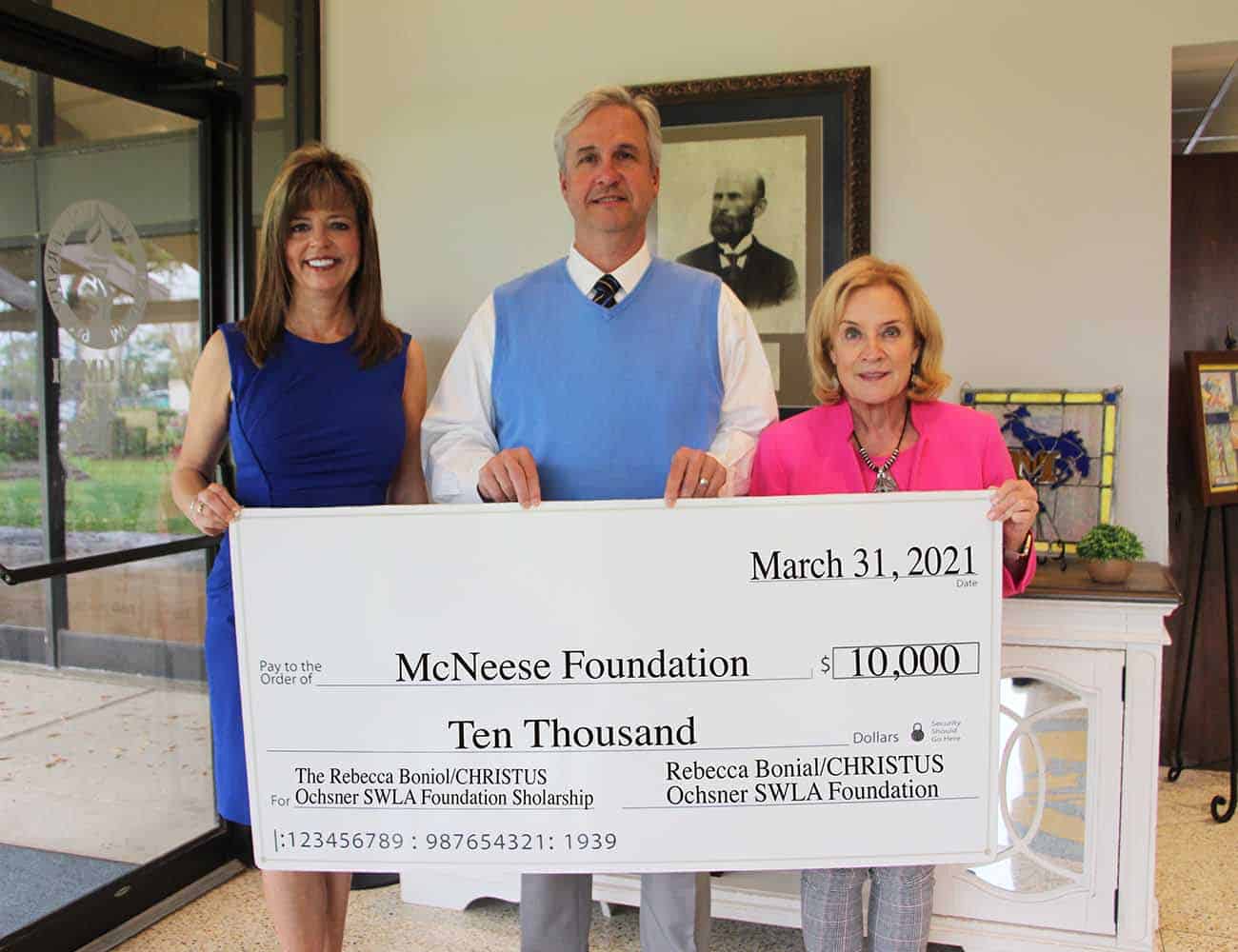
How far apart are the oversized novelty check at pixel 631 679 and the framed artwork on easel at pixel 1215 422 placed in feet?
6.64

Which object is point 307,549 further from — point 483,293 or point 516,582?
point 483,293

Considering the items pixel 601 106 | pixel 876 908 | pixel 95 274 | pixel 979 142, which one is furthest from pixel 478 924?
pixel 979 142

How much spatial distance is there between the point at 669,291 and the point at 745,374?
0.19m

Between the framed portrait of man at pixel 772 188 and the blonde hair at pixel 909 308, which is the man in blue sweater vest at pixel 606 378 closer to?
the blonde hair at pixel 909 308

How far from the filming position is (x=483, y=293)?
2.87 m

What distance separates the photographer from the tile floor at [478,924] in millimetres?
2367

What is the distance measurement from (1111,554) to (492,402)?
1.32m

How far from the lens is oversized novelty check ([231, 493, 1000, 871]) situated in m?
1.47

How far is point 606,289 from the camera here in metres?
1.67

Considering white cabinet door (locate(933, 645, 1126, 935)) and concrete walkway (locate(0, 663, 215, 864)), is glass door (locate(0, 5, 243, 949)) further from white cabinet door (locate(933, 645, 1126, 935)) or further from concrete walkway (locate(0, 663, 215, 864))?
white cabinet door (locate(933, 645, 1126, 935))

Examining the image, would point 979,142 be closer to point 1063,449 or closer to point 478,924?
point 1063,449

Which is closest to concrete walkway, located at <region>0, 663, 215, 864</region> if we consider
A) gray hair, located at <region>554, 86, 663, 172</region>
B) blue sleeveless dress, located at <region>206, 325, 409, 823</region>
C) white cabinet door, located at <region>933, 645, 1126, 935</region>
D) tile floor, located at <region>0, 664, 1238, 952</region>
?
tile floor, located at <region>0, 664, 1238, 952</region>

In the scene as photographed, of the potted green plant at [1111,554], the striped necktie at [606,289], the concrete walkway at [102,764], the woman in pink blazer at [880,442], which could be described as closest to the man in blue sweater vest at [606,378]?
the striped necktie at [606,289]

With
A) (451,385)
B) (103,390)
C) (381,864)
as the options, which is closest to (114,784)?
(103,390)
